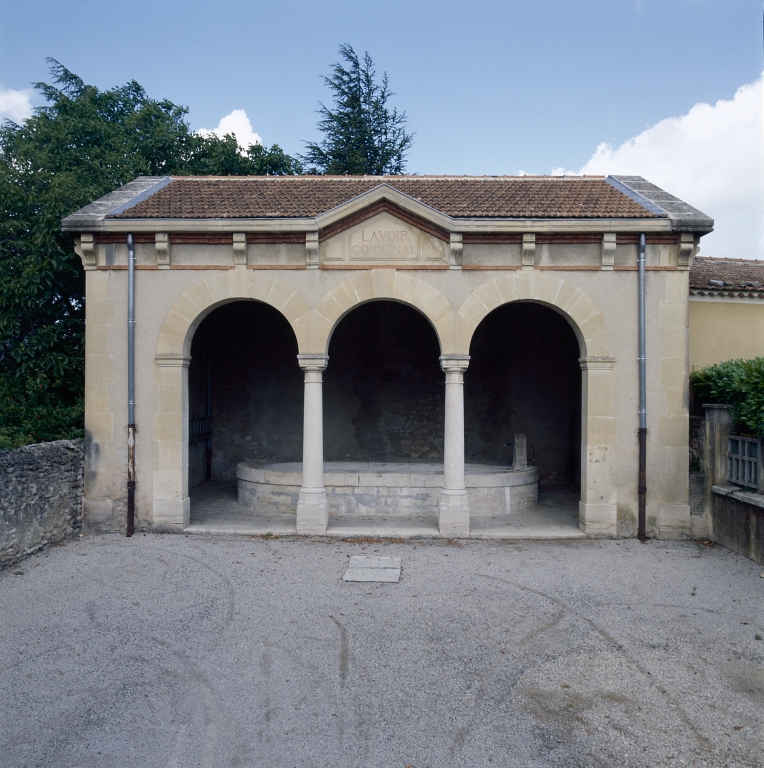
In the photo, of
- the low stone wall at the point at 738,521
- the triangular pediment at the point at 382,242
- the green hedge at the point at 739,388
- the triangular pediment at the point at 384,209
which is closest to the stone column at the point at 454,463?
the triangular pediment at the point at 382,242

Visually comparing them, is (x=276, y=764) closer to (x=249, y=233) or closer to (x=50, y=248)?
(x=249, y=233)

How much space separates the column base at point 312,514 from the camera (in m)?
9.58

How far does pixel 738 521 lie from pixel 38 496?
10.2 m

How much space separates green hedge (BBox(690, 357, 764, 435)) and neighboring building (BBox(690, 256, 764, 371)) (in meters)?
1.95

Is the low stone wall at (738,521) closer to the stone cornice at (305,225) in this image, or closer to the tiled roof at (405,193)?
the stone cornice at (305,225)

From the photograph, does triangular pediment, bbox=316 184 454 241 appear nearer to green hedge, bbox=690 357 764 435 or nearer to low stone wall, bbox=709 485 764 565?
green hedge, bbox=690 357 764 435

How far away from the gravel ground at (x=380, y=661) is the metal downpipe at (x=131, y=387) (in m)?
1.26

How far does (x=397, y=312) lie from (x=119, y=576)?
877 centimetres

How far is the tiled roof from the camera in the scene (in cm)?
969

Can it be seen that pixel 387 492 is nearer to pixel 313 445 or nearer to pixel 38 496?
pixel 313 445

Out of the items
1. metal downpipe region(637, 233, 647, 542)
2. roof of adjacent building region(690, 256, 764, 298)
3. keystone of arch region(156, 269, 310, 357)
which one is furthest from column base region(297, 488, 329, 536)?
roof of adjacent building region(690, 256, 764, 298)

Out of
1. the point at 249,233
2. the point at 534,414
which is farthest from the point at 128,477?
the point at 534,414

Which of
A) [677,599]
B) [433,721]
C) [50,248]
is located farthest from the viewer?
[50,248]

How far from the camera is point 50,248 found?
10695mm
